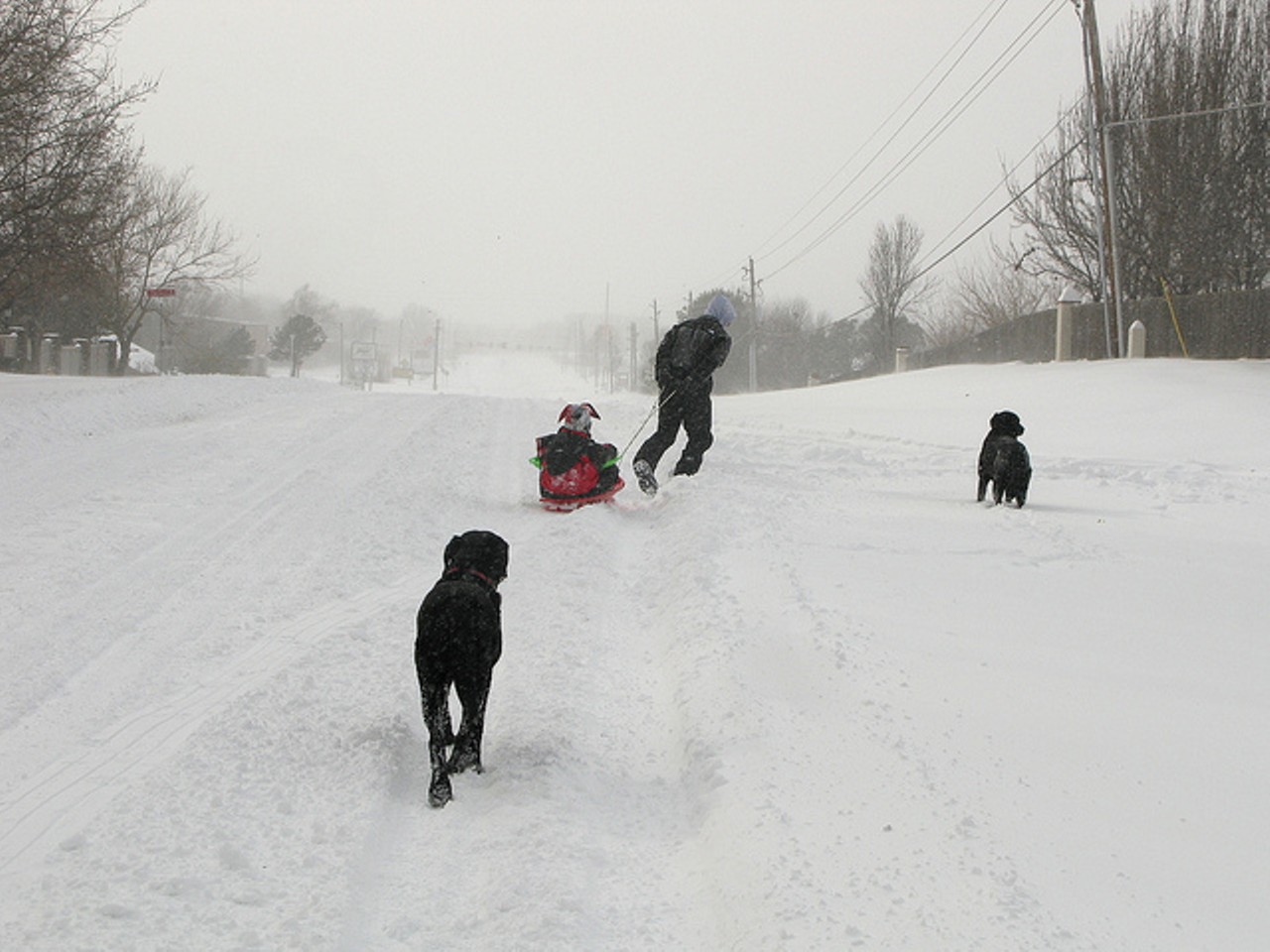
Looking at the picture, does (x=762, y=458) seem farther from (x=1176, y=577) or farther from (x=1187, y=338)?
(x=1187, y=338)

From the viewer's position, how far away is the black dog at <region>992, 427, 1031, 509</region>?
9.06m

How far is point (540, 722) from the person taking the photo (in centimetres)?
464

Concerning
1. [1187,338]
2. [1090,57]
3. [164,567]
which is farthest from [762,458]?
[1090,57]

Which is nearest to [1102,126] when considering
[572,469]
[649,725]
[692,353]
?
[692,353]

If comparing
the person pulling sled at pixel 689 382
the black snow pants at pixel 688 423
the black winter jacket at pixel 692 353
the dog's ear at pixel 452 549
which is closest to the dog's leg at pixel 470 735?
the dog's ear at pixel 452 549

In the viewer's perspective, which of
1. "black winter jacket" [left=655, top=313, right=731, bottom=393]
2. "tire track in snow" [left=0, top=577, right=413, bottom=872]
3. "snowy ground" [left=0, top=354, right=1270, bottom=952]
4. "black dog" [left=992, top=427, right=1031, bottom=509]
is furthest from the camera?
"black winter jacket" [left=655, top=313, right=731, bottom=393]

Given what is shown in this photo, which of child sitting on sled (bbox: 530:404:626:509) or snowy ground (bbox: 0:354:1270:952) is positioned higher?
child sitting on sled (bbox: 530:404:626:509)

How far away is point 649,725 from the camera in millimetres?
4762

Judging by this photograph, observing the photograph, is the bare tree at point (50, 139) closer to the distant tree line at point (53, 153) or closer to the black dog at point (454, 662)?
the distant tree line at point (53, 153)

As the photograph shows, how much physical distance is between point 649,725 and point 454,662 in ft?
3.74

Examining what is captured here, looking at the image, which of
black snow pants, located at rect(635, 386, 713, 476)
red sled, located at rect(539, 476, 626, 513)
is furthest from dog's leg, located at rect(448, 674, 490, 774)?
black snow pants, located at rect(635, 386, 713, 476)

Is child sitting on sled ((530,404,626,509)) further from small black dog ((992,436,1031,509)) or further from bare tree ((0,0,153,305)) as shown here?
bare tree ((0,0,153,305))

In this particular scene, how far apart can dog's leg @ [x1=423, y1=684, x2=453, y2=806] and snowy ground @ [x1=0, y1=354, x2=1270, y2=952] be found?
12cm

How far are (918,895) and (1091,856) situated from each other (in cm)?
59
